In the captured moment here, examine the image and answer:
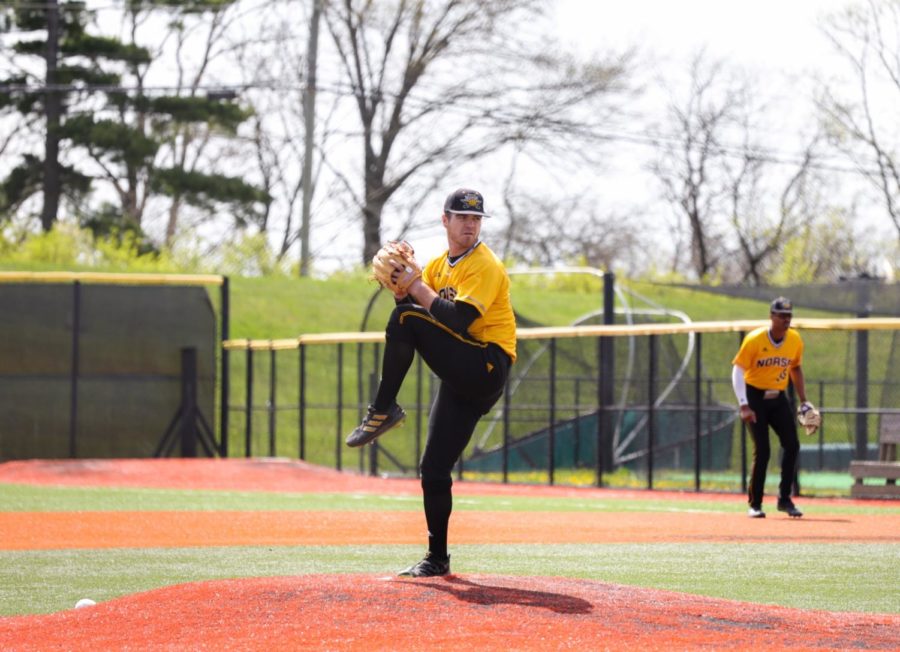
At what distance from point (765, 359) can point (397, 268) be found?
7.22 meters

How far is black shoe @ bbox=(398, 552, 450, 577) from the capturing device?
26.3 ft

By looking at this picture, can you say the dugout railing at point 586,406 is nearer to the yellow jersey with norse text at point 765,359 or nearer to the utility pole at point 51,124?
the yellow jersey with norse text at point 765,359

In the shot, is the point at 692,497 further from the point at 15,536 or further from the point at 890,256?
the point at 890,256

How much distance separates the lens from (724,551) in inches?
433

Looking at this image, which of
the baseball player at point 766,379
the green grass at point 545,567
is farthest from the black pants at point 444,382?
the baseball player at point 766,379

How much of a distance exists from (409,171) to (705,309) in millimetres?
12229

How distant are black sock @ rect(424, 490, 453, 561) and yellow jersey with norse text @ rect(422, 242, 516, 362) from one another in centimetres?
86

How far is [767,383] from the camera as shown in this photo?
46.2 feet

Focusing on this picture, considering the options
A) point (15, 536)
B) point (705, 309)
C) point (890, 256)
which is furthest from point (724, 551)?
point (890, 256)

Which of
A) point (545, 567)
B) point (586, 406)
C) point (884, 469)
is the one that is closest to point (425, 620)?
point (545, 567)

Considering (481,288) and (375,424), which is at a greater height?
(481,288)

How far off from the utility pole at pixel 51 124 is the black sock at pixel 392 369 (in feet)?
112

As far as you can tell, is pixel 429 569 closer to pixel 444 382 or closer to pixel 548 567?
pixel 444 382

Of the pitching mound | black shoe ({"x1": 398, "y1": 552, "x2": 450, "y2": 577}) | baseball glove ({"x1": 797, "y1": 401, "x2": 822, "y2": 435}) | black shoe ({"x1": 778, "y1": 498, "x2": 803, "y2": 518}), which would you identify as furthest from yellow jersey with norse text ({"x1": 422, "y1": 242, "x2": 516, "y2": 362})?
black shoe ({"x1": 778, "y1": 498, "x2": 803, "y2": 518})
